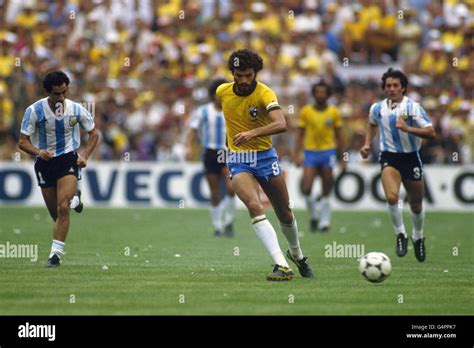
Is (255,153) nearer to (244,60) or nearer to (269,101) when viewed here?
(269,101)

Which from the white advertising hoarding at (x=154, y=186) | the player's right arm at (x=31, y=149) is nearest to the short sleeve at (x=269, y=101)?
the player's right arm at (x=31, y=149)

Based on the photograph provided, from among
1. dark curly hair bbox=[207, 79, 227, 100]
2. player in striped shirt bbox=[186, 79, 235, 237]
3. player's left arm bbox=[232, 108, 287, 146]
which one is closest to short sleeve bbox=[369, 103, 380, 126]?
player's left arm bbox=[232, 108, 287, 146]

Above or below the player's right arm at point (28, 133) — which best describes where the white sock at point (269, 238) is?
below

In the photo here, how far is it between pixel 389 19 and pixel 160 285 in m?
18.8

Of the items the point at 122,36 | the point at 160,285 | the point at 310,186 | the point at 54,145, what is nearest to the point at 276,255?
the point at 160,285

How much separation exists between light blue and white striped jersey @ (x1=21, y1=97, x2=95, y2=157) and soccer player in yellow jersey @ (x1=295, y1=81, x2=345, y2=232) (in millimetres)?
7948

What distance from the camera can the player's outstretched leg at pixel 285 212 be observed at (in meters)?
13.2

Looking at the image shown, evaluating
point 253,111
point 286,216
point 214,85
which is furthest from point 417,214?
point 214,85

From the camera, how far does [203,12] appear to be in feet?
102

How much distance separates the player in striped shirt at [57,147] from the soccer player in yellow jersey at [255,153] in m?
2.20

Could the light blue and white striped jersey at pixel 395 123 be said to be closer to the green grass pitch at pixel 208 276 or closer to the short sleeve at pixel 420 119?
the short sleeve at pixel 420 119

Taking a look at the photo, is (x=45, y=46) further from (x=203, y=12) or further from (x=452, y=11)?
(x=452, y=11)

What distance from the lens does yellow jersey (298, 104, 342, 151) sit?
2184cm

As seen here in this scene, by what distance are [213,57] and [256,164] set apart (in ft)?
54.3
